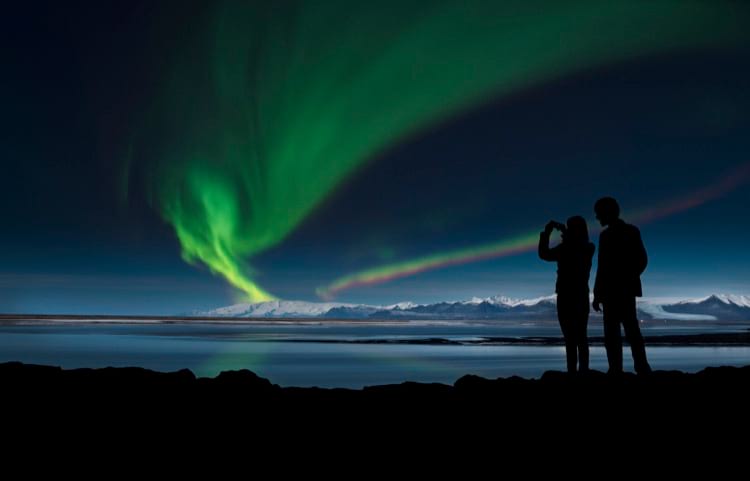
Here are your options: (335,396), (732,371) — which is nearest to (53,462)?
(335,396)

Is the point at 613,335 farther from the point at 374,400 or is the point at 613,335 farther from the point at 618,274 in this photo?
the point at 374,400

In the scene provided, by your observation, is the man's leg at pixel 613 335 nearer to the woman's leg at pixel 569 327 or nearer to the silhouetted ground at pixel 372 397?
the silhouetted ground at pixel 372 397

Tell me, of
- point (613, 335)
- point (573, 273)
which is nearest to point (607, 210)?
point (573, 273)

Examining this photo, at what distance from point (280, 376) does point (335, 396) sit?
494 inches

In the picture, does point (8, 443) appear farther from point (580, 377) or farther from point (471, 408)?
point (580, 377)

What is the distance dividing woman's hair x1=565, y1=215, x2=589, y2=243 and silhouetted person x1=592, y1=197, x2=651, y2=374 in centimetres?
48

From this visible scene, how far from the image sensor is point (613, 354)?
32.0ft

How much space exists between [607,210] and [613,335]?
186cm

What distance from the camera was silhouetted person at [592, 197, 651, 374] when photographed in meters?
9.66

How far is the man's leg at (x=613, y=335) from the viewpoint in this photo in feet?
31.8

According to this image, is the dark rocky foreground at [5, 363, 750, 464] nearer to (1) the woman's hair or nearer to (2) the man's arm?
(2) the man's arm

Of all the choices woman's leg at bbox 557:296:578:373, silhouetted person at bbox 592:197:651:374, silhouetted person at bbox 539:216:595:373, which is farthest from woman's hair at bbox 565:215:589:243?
woman's leg at bbox 557:296:578:373

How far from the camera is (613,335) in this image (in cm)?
982

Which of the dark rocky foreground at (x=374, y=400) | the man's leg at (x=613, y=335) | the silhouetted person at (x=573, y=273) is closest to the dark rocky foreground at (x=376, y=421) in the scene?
the dark rocky foreground at (x=374, y=400)
